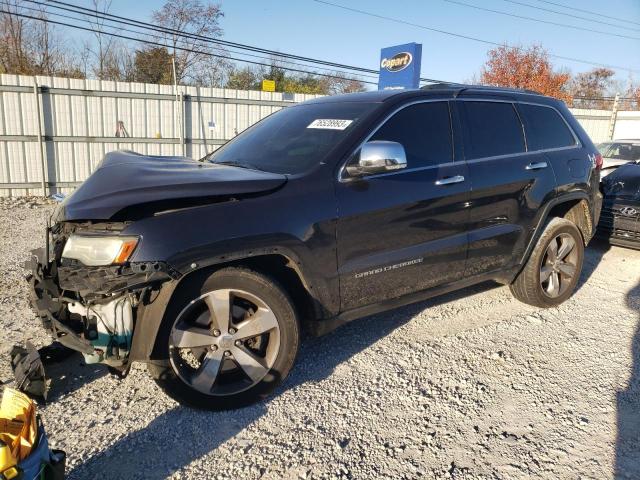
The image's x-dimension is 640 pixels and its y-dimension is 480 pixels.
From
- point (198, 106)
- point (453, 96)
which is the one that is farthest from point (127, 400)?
point (198, 106)

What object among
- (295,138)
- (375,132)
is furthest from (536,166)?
(295,138)

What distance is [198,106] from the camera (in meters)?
12.7

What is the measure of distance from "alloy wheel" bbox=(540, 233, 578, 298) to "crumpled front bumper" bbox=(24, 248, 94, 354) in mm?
3899

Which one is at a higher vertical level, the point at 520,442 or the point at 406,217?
the point at 406,217

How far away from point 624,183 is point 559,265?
9.61 feet

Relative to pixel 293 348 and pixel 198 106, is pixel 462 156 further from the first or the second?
pixel 198 106

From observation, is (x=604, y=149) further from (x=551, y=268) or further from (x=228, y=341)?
(x=228, y=341)

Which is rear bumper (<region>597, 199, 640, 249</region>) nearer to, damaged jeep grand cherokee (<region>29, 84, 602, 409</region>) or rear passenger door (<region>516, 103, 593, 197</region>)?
rear passenger door (<region>516, 103, 593, 197</region>)

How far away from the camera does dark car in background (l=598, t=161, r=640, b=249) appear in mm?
6223

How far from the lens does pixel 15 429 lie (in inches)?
67.8

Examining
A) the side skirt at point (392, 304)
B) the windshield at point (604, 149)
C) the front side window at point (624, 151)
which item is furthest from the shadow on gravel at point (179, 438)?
the windshield at point (604, 149)

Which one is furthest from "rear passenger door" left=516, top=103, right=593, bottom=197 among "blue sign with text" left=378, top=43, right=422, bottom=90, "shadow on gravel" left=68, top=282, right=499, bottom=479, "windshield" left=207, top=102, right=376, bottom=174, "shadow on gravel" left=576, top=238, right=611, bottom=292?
"blue sign with text" left=378, top=43, right=422, bottom=90

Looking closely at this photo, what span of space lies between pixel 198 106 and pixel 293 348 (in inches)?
438

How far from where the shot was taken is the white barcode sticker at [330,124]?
326 centimetres
